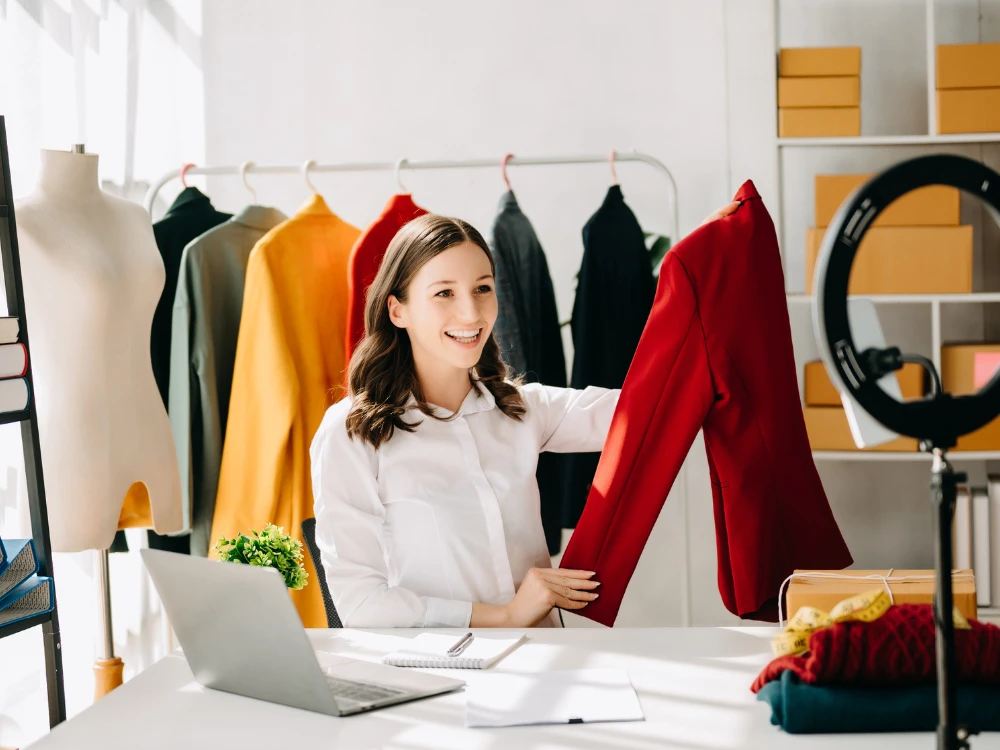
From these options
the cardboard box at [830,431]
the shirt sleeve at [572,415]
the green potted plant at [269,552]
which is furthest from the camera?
the cardboard box at [830,431]

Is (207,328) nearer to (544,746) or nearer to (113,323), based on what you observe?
(113,323)

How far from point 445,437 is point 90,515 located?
841 millimetres

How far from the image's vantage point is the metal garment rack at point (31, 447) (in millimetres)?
1771

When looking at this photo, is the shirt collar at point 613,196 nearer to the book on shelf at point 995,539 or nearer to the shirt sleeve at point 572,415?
the shirt sleeve at point 572,415

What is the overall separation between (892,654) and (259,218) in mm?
2160

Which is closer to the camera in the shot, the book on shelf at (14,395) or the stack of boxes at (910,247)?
the book on shelf at (14,395)

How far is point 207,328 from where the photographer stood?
2.60m

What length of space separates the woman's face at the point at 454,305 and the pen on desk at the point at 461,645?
0.59 meters

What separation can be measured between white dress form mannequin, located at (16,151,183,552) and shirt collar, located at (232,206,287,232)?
0.46m

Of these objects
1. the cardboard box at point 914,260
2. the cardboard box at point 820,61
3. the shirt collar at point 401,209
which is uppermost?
the cardboard box at point 820,61

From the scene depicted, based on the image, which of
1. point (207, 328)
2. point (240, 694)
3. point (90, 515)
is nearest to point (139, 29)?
point (207, 328)

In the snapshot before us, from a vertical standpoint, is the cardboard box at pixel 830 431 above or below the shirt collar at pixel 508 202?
below

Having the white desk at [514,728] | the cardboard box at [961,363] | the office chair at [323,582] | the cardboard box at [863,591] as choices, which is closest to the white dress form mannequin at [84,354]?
the office chair at [323,582]

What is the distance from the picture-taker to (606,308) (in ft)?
8.73
